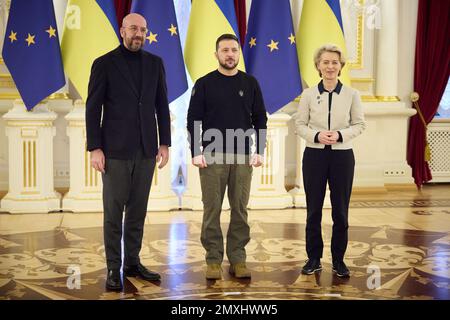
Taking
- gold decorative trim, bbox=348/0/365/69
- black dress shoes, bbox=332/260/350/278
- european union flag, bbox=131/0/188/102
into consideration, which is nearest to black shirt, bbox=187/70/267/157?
black dress shoes, bbox=332/260/350/278

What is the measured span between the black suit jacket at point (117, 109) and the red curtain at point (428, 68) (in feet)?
17.4

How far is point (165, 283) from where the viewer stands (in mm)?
3930

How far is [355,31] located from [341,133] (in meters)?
4.33

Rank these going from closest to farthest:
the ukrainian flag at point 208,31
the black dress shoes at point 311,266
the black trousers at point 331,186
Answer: the black trousers at point 331,186, the black dress shoes at point 311,266, the ukrainian flag at point 208,31

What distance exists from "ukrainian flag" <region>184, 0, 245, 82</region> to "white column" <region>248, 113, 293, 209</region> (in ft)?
2.89

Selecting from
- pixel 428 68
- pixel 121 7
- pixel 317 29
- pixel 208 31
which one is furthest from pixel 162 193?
pixel 428 68

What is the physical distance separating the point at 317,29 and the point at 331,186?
2.78m

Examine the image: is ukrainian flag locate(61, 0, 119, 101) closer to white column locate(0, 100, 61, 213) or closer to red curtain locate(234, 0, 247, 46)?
white column locate(0, 100, 61, 213)

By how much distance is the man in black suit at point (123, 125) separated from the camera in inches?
146

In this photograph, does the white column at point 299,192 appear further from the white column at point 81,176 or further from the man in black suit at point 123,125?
the man in black suit at point 123,125

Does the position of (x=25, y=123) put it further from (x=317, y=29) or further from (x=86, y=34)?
(x=317, y=29)

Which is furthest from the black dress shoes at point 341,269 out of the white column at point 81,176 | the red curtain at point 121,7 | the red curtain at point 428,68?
the red curtain at point 428,68

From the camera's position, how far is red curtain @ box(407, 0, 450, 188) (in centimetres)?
814
